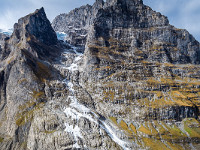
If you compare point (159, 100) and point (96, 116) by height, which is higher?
point (159, 100)

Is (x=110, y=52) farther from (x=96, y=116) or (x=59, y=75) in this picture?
(x=96, y=116)

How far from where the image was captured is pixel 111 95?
141 m

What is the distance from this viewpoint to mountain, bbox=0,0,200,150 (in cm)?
10712

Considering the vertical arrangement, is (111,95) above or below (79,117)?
above

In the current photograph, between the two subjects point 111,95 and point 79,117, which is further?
point 111,95

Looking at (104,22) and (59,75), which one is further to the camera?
(104,22)

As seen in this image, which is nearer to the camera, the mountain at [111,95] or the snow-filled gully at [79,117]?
the snow-filled gully at [79,117]

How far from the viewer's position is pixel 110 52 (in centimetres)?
17688

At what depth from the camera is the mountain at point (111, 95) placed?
107 metres

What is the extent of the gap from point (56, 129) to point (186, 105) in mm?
101315

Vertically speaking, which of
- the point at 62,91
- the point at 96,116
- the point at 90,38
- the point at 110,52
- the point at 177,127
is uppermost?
the point at 90,38

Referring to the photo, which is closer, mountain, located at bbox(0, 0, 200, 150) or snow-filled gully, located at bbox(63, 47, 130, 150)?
snow-filled gully, located at bbox(63, 47, 130, 150)

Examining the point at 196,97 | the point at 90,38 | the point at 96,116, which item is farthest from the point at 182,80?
the point at 90,38

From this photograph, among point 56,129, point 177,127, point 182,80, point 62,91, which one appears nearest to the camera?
point 56,129
